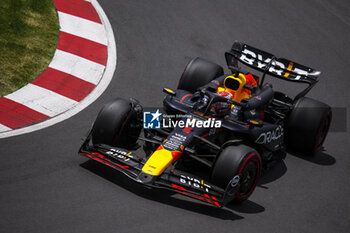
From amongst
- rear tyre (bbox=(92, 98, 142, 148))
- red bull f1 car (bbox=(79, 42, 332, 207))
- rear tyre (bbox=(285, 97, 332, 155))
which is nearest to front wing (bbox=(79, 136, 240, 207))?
red bull f1 car (bbox=(79, 42, 332, 207))

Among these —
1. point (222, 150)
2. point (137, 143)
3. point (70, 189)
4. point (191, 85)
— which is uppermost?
point (191, 85)

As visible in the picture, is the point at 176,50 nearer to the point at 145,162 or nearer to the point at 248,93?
the point at 248,93

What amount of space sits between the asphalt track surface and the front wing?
29 centimetres

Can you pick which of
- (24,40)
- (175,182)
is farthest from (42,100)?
(175,182)

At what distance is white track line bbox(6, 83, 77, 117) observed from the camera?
902 centimetres

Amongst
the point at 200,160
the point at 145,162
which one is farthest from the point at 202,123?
the point at 145,162

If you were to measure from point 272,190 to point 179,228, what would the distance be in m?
2.11

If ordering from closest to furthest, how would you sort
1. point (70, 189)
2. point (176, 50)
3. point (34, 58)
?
point (70, 189) → point (34, 58) → point (176, 50)

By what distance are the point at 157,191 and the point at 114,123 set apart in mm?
1281

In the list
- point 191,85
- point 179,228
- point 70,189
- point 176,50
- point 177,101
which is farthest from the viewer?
point 176,50

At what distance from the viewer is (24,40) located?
1115 centimetres

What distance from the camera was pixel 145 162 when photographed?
7.11 meters

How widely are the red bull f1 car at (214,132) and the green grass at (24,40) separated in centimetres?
262

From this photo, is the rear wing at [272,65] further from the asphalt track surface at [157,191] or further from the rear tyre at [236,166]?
the rear tyre at [236,166]
